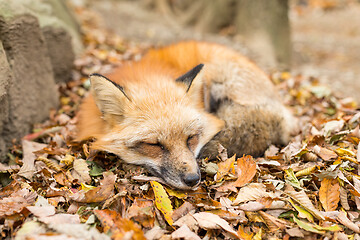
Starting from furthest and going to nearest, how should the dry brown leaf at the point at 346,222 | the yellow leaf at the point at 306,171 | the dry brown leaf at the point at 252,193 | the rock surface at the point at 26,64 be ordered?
the rock surface at the point at 26,64 < the yellow leaf at the point at 306,171 < the dry brown leaf at the point at 252,193 < the dry brown leaf at the point at 346,222

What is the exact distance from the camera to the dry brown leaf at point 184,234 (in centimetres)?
191

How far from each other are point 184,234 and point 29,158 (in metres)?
1.66

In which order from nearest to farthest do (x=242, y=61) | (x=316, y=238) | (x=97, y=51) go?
(x=316, y=238)
(x=242, y=61)
(x=97, y=51)

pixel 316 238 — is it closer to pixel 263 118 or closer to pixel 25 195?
pixel 263 118

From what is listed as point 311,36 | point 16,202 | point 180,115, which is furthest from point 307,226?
point 311,36

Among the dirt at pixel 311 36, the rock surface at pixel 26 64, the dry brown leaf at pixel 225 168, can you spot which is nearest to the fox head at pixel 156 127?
the dry brown leaf at pixel 225 168

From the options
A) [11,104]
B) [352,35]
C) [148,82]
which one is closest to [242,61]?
[148,82]

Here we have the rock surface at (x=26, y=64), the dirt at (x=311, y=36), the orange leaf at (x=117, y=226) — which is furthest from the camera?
the dirt at (x=311, y=36)

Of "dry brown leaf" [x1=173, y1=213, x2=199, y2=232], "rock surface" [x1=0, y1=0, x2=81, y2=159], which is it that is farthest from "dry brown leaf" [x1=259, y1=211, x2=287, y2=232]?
"rock surface" [x1=0, y1=0, x2=81, y2=159]

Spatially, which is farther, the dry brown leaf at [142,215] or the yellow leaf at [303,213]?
the yellow leaf at [303,213]

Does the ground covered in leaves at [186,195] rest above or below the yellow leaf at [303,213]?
above

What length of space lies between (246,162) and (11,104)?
2368 mm

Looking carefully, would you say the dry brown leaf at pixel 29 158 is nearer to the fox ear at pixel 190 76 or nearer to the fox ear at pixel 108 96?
the fox ear at pixel 108 96

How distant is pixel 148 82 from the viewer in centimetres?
271
